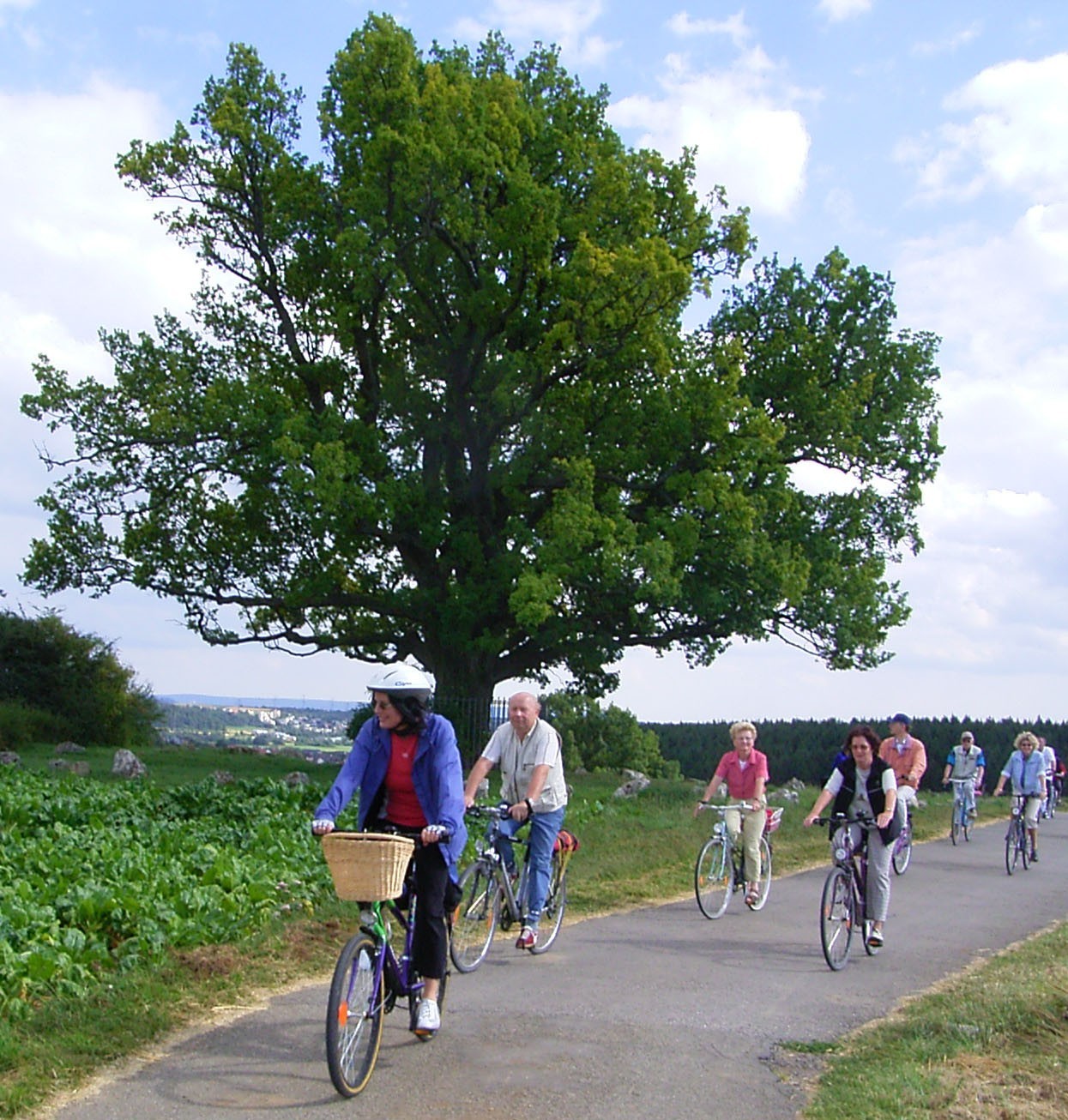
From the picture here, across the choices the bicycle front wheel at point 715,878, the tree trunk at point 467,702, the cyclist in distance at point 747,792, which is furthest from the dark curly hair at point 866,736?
the tree trunk at point 467,702

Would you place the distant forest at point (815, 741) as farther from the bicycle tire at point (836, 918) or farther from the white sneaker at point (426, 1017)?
the white sneaker at point (426, 1017)

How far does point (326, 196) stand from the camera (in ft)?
93.4

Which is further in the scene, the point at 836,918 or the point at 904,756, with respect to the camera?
the point at 904,756

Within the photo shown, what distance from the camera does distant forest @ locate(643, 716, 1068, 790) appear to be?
48.2 metres

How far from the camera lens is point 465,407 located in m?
29.1

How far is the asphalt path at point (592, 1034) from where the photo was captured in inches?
241

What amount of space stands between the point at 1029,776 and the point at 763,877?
691 centimetres

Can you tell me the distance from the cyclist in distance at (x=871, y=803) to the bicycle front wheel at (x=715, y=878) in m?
1.86

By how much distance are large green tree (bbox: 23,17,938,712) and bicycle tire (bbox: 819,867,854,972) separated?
14.5 m

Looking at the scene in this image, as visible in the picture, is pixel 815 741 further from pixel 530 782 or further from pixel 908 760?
pixel 530 782

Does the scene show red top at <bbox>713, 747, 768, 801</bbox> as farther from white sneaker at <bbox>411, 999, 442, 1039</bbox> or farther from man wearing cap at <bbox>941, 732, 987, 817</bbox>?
man wearing cap at <bbox>941, 732, 987, 817</bbox>

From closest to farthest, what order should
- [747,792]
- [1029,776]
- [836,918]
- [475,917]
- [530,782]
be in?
[475,917] → [530,782] → [836,918] → [747,792] → [1029,776]

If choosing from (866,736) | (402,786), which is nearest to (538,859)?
(866,736)

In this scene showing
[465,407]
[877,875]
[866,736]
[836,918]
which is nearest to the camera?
[836,918]
